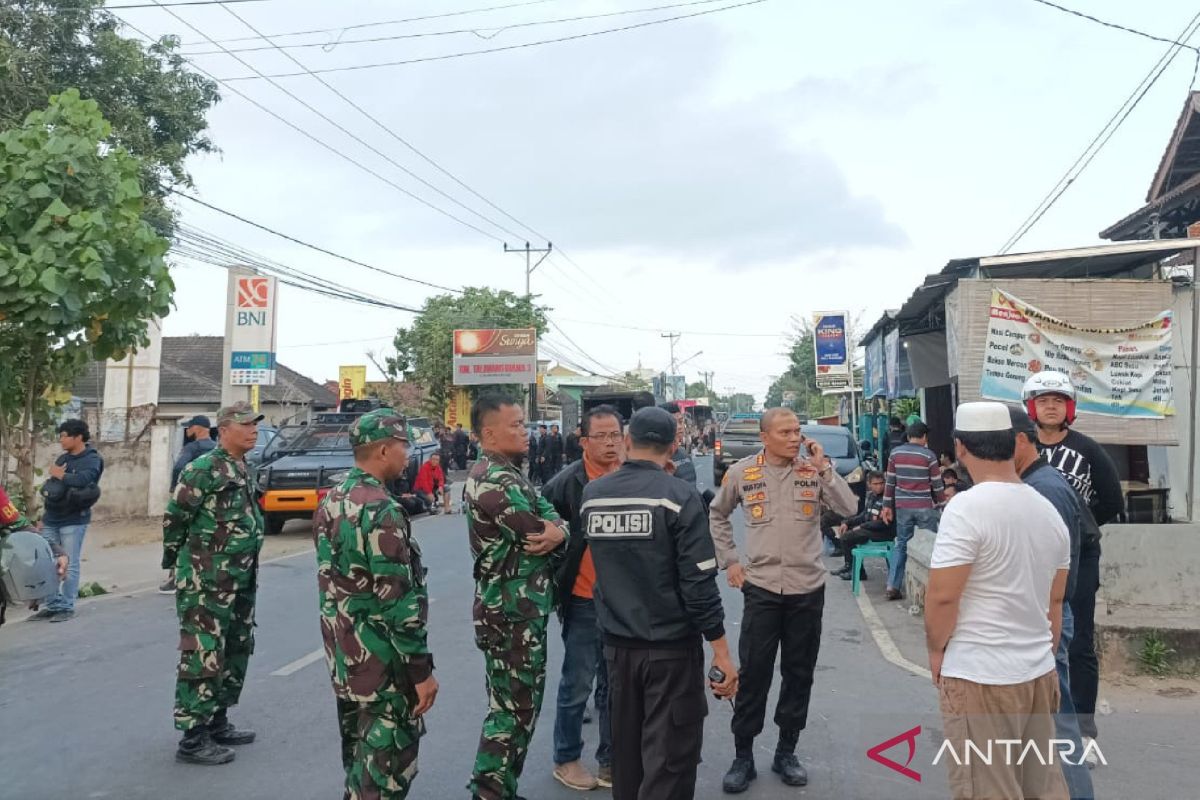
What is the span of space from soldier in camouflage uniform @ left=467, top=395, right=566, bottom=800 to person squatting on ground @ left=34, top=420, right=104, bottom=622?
6196mm

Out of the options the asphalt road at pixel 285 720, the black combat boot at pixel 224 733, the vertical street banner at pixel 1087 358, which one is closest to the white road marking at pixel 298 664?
the asphalt road at pixel 285 720

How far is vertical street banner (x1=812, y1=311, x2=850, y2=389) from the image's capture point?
26.1m

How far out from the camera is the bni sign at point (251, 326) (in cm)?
1541

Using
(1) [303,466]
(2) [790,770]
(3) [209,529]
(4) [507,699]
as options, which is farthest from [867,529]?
(1) [303,466]

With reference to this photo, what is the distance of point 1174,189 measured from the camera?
1259 cm

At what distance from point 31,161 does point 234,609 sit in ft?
13.5

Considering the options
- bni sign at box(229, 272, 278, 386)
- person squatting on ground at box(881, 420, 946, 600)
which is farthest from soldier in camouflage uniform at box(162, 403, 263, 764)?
bni sign at box(229, 272, 278, 386)

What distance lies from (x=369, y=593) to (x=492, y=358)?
3477 cm

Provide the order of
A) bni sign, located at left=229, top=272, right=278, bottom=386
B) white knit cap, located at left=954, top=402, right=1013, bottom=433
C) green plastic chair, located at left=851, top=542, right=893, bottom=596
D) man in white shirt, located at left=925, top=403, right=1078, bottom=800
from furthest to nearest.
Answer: bni sign, located at left=229, top=272, right=278, bottom=386 → green plastic chair, located at left=851, top=542, right=893, bottom=596 → white knit cap, located at left=954, top=402, right=1013, bottom=433 → man in white shirt, located at left=925, top=403, right=1078, bottom=800

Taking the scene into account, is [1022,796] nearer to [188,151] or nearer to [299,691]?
[299,691]

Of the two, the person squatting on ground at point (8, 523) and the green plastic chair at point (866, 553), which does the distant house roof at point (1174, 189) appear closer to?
the green plastic chair at point (866, 553)

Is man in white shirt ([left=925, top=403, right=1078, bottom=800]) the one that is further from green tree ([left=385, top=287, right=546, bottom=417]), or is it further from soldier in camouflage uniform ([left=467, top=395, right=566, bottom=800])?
green tree ([left=385, top=287, right=546, bottom=417])

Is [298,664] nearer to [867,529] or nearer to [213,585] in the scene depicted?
[213,585]

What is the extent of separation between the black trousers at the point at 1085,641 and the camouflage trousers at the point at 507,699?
2625 millimetres
